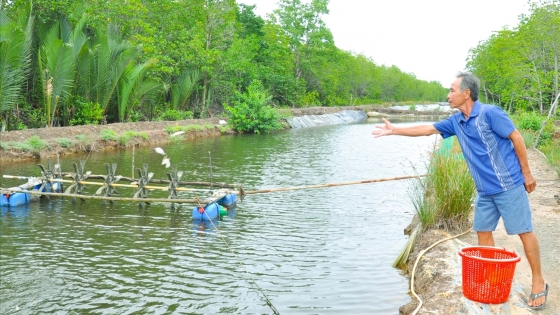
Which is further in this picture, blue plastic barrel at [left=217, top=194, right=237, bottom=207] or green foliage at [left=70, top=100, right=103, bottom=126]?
green foliage at [left=70, top=100, right=103, bottom=126]

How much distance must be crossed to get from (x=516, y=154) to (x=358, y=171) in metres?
12.3

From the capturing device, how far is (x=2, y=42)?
17875mm

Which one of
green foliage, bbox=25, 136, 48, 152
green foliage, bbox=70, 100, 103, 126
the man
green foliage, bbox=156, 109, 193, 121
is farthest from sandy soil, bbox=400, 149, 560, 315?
green foliage, bbox=156, 109, 193, 121

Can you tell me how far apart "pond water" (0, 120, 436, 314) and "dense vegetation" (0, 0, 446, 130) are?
8.23 m

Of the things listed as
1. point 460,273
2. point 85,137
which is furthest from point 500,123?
point 85,137

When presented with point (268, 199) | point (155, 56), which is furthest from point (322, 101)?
point (268, 199)

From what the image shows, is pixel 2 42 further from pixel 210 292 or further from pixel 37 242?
pixel 210 292

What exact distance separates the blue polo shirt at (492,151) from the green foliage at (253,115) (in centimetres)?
→ 2885

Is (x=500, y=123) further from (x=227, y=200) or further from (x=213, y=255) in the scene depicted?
(x=227, y=200)

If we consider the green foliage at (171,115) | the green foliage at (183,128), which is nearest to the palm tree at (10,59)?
the green foliage at (183,128)

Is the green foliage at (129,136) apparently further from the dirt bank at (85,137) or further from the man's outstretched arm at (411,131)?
the man's outstretched arm at (411,131)

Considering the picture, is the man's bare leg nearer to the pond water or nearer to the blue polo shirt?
the blue polo shirt

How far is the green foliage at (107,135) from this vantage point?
69.2 ft

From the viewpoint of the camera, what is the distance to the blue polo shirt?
15.3ft
